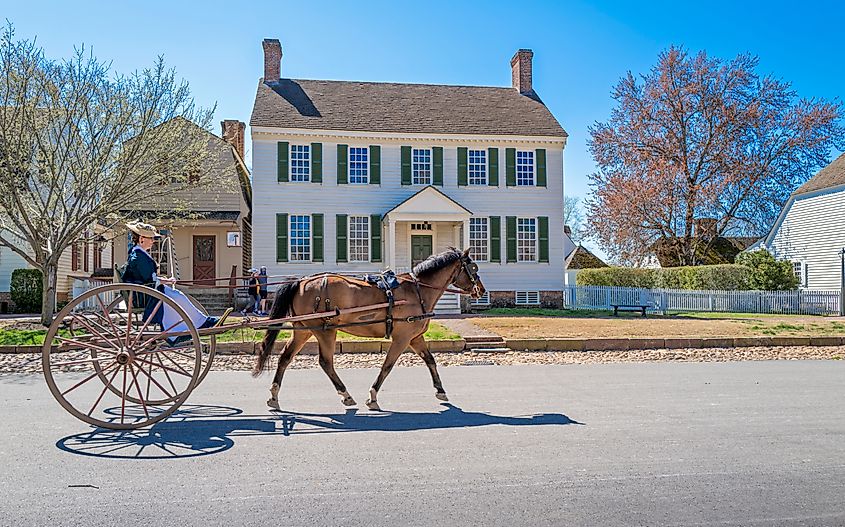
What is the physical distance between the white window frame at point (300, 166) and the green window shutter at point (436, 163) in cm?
480

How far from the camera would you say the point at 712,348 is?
604 inches

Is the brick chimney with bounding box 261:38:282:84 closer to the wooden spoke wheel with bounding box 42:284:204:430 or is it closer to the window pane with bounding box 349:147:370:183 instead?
the window pane with bounding box 349:147:370:183

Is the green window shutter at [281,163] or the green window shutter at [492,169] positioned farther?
the green window shutter at [492,169]

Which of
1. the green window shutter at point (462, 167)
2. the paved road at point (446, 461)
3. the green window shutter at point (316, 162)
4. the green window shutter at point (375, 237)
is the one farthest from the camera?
the green window shutter at point (462, 167)

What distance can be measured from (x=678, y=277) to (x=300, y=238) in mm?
18876

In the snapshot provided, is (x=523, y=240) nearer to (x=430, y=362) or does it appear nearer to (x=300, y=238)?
(x=300, y=238)

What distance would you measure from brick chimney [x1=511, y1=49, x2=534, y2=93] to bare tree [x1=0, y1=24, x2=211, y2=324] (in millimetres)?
16663

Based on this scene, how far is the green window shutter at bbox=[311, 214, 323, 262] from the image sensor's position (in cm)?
2712

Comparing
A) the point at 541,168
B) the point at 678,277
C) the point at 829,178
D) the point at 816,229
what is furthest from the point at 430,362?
the point at 829,178

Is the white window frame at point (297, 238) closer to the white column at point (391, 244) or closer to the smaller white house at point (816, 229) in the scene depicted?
the white column at point (391, 244)

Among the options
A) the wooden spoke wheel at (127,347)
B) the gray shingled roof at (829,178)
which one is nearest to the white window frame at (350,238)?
the wooden spoke wheel at (127,347)

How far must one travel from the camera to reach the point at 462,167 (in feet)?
92.6

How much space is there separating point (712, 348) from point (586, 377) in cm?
567

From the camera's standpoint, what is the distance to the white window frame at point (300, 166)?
27078 mm
